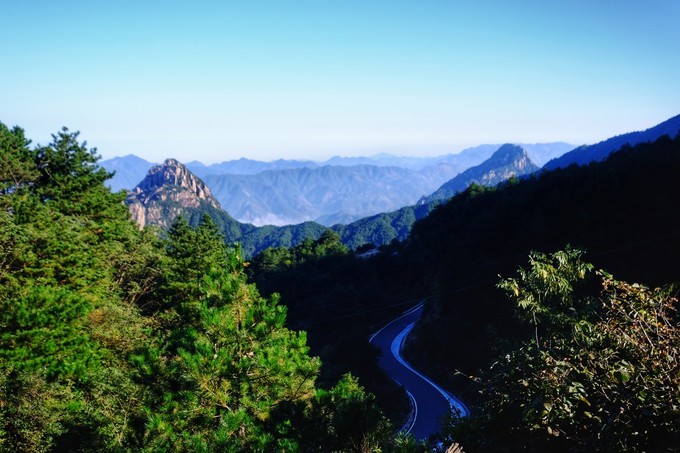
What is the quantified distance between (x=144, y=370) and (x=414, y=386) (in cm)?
2755

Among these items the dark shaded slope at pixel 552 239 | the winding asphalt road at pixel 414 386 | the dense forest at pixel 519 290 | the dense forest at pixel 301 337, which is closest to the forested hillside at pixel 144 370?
the dense forest at pixel 301 337

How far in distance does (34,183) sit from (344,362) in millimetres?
25425

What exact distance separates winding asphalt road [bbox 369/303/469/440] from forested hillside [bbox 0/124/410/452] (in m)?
6.93

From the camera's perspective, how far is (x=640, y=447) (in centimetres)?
379

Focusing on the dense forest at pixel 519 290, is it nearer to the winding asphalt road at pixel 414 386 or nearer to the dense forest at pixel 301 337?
the dense forest at pixel 301 337

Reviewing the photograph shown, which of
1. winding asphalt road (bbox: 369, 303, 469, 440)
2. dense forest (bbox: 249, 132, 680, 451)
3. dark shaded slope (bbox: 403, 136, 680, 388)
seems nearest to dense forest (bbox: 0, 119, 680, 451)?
dense forest (bbox: 249, 132, 680, 451)

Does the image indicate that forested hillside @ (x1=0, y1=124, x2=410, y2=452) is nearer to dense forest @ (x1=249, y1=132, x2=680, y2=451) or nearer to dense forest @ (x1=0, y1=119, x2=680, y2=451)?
dense forest @ (x1=0, y1=119, x2=680, y2=451)

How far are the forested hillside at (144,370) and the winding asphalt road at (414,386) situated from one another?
6.93 meters

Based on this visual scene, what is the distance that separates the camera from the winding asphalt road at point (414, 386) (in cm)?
2397

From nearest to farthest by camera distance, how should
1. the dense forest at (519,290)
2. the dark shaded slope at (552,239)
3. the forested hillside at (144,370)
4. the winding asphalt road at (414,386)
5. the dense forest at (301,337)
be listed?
→ 1. the dense forest at (519,290)
2. the dense forest at (301,337)
3. the forested hillside at (144,370)
4. the winding asphalt road at (414,386)
5. the dark shaded slope at (552,239)

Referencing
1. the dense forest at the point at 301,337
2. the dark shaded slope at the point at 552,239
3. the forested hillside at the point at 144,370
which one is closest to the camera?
the dense forest at the point at 301,337

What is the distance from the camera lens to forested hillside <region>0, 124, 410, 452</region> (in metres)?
7.63

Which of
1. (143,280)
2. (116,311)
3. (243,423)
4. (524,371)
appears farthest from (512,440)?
(143,280)

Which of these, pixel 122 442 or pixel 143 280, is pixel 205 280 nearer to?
pixel 122 442
